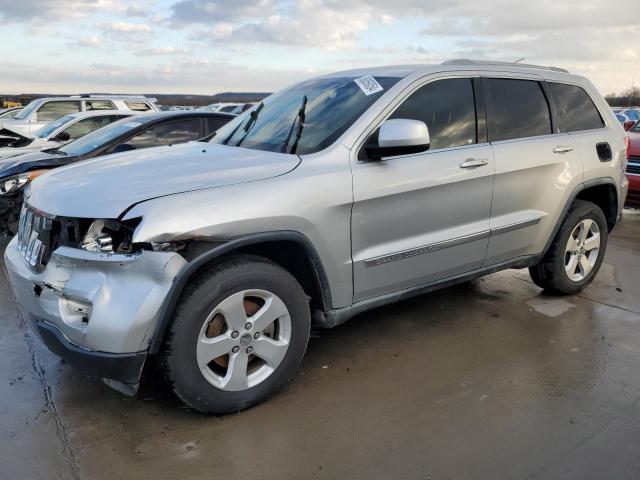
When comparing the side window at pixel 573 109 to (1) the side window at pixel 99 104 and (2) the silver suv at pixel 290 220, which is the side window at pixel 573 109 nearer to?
(2) the silver suv at pixel 290 220

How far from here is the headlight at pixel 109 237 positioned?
8.59ft

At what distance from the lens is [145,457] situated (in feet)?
8.69

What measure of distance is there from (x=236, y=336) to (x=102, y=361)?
629 mm

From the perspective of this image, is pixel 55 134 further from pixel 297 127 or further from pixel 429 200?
pixel 429 200

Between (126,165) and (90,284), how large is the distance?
83 cm

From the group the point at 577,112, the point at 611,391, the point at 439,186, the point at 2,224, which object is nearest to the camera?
the point at 611,391

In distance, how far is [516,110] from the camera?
4105 millimetres

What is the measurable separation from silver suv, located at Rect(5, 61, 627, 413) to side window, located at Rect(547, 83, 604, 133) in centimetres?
2

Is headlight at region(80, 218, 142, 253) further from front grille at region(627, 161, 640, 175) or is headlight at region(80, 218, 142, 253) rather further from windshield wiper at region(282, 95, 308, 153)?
front grille at region(627, 161, 640, 175)

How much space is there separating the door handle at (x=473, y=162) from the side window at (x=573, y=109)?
3.36 feet

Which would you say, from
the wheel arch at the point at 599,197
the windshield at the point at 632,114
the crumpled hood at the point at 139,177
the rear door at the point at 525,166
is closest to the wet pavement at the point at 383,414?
the rear door at the point at 525,166

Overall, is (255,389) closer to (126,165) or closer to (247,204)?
(247,204)

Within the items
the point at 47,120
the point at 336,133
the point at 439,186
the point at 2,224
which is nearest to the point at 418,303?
the point at 439,186

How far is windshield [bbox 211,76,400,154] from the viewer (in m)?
3.38
